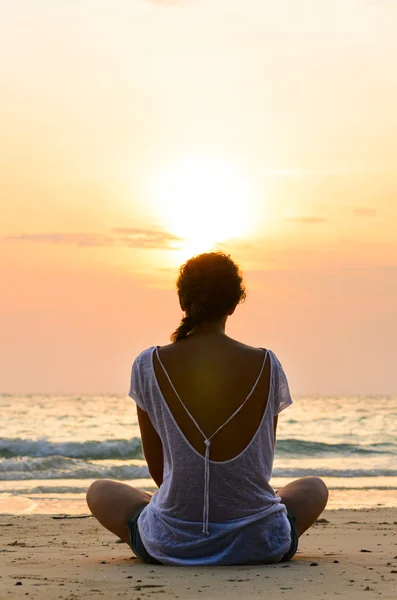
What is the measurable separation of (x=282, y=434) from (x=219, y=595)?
82.8 feet

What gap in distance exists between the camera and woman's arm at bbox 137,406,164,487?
4148 millimetres

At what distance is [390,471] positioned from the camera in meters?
16.7

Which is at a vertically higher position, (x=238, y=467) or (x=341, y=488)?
(x=238, y=467)

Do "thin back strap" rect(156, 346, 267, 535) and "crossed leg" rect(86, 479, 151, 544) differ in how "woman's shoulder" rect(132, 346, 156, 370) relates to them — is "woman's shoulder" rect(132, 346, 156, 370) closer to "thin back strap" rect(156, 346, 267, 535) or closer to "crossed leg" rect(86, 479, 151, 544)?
"thin back strap" rect(156, 346, 267, 535)

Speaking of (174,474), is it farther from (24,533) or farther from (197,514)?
(24,533)

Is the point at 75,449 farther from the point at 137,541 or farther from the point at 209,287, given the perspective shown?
the point at 209,287

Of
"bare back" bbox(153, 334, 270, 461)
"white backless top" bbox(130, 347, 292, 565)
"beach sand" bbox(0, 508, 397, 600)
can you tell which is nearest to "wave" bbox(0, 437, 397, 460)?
"beach sand" bbox(0, 508, 397, 600)

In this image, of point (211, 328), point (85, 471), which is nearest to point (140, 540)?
point (211, 328)

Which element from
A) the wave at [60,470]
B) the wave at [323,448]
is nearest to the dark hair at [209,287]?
the wave at [60,470]

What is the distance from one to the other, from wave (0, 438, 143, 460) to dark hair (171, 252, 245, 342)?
55.6 ft

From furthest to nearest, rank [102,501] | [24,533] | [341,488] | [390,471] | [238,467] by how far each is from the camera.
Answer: [390,471] → [341,488] → [24,533] → [102,501] → [238,467]

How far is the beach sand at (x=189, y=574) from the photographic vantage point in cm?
355

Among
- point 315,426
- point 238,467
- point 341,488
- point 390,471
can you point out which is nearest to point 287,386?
point 238,467

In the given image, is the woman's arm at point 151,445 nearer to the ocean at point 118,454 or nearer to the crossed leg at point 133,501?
the crossed leg at point 133,501
